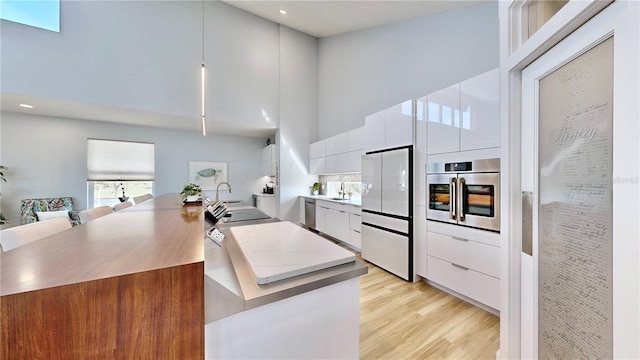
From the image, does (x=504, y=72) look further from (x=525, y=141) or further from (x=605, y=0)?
(x=605, y=0)

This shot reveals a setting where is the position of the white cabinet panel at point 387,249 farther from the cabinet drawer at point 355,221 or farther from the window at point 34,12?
the window at point 34,12

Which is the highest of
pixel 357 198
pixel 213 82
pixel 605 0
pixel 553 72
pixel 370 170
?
pixel 213 82

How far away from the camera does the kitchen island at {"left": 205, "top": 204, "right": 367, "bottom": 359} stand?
0.75m

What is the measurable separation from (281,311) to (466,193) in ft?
6.91

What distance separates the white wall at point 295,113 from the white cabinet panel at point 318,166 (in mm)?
145

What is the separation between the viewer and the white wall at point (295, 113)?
213 inches

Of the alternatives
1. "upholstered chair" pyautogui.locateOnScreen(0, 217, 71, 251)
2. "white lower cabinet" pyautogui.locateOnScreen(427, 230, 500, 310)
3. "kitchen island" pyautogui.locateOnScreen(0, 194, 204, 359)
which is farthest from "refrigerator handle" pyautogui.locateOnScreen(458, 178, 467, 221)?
"upholstered chair" pyautogui.locateOnScreen(0, 217, 71, 251)

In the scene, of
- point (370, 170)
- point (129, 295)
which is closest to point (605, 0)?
point (129, 295)

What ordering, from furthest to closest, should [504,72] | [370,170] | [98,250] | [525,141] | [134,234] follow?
1. [370,170]
2. [504,72]
3. [525,141]
4. [134,234]
5. [98,250]

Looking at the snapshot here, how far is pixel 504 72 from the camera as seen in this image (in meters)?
1.40

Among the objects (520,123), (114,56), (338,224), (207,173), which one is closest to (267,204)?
(207,173)

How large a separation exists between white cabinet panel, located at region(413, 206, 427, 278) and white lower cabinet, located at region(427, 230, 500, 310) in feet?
0.16

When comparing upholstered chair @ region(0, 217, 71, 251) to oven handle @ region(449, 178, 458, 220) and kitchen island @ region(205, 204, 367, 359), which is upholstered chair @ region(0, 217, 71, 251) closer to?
kitchen island @ region(205, 204, 367, 359)

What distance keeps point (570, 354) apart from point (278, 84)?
5746mm
